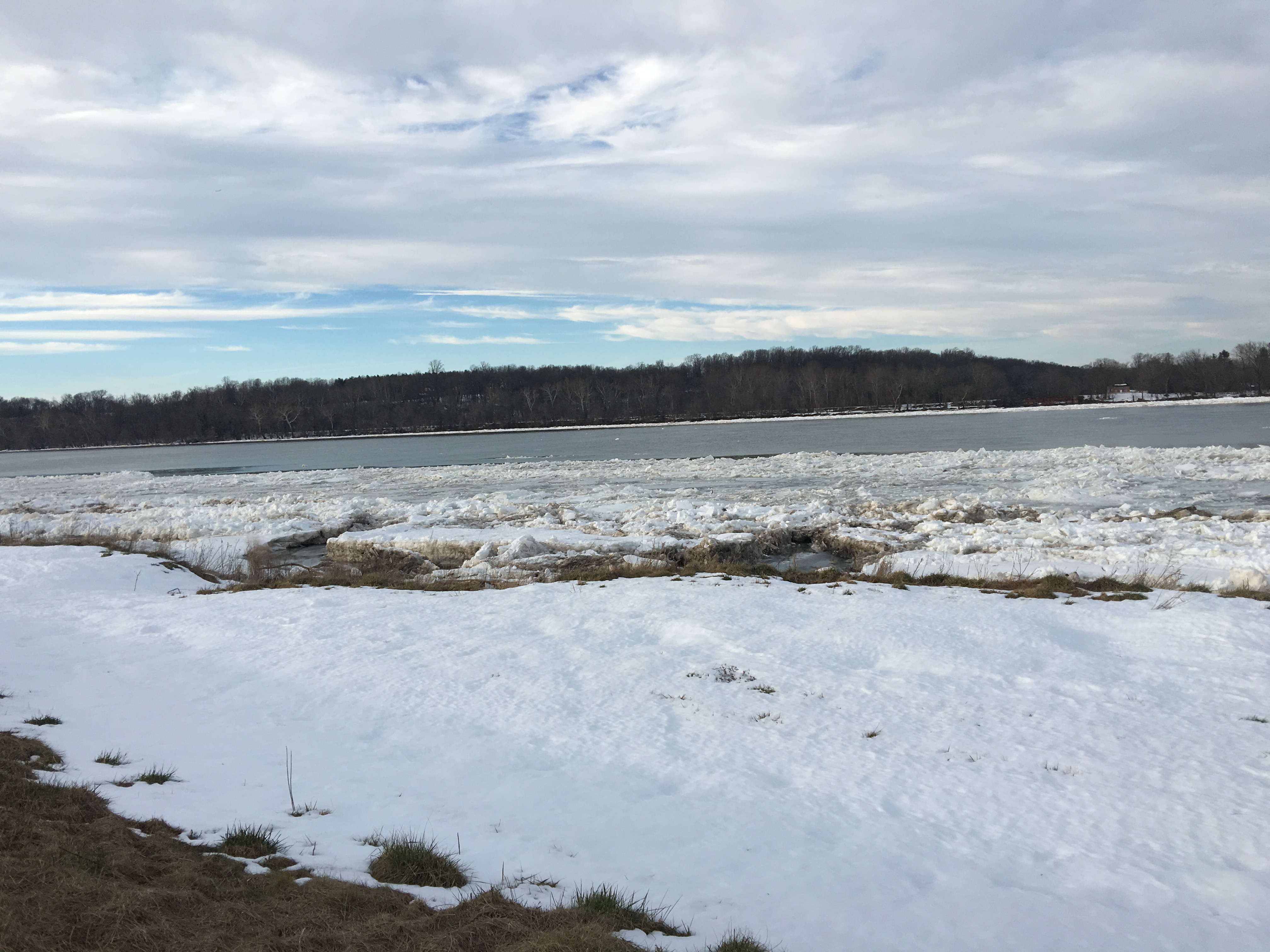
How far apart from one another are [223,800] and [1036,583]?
386 inches

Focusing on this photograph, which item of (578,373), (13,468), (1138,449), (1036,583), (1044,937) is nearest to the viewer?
(1044,937)

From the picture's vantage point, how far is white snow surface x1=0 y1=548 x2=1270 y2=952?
169 inches

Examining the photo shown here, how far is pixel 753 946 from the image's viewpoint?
367 centimetres

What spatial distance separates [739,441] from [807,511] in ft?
132

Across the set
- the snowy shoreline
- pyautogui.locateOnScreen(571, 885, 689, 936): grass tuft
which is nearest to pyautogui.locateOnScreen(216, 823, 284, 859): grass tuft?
pyautogui.locateOnScreen(571, 885, 689, 936): grass tuft

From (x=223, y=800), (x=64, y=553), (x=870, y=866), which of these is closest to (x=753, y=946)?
(x=870, y=866)

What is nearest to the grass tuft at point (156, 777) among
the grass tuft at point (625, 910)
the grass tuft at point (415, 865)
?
the grass tuft at point (415, 865)

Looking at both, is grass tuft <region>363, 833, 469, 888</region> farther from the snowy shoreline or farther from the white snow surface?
the snowy shoreline

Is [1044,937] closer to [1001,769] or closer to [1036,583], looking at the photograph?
[1001,769]

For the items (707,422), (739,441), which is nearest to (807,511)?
(739,441)

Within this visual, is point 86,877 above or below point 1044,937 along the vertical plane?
above

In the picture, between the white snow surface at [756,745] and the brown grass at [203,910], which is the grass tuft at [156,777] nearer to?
the white snow surface at [756,745]

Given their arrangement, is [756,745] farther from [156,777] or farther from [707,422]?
[707,422]

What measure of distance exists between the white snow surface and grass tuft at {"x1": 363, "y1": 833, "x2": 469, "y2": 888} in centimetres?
10
